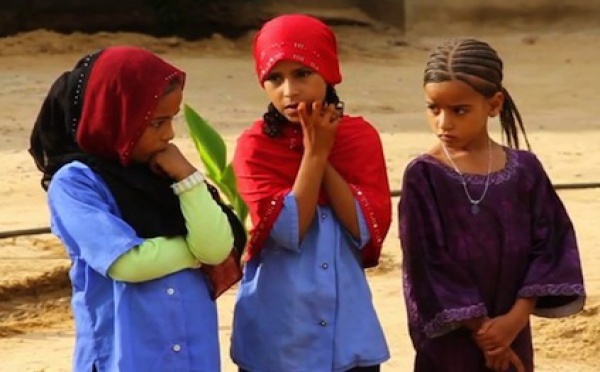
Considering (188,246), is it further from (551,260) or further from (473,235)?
(551,260)

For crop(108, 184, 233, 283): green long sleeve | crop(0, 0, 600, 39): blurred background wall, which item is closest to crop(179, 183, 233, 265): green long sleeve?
crop(108, 184, 233, 283): green long sleeve

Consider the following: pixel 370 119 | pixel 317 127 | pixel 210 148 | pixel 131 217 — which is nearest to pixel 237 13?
pixel 370 119

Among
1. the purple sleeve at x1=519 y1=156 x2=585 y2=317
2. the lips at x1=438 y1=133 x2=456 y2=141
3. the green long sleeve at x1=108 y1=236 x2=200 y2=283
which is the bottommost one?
the purple sleeve at x1=519 y1=156 x2=585 y2=317

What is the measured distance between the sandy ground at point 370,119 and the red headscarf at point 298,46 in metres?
1.86

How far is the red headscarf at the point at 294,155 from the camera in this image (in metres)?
3.47

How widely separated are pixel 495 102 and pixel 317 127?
0.52 metres

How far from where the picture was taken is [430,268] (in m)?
3.56

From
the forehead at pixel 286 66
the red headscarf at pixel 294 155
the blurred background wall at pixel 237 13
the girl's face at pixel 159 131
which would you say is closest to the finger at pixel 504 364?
the red headscarf at pixel 294 155

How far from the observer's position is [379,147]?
361 cm

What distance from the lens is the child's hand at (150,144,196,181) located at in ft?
10.7


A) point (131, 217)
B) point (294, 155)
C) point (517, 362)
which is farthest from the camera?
point (517, 362)

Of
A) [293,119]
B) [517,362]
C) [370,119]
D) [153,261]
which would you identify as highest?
[293,119]

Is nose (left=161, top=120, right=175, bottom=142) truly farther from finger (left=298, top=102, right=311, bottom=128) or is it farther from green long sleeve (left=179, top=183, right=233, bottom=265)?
finger (left=298, top=102, right=311, bottom=128)

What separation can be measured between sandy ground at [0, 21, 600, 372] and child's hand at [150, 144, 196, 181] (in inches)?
75.9
